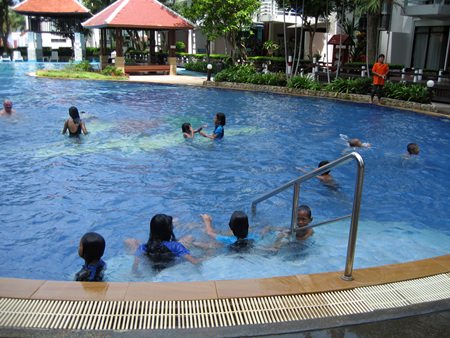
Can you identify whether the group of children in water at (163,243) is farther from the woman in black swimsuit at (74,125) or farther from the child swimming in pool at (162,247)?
the woman in black swimsuit at (74,125)

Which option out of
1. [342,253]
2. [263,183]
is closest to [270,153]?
[263,183]

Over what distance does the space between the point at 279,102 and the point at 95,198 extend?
500 inches

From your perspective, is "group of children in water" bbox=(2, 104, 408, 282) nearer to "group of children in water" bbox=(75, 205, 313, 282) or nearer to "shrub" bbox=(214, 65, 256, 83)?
"group of children in water" bbox=(75, 205, 313, 282)

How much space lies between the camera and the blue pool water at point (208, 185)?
5668 millimetres

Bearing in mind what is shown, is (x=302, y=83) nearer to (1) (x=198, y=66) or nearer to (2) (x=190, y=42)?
(1) (x=198, y=66)

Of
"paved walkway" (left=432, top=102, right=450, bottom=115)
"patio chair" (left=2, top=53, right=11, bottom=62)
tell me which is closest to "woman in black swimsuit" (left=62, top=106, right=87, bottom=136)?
"paved walkway" (left=432, top=102, right=450, bottom=115)

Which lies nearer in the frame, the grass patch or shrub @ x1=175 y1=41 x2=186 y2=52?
the grass patch

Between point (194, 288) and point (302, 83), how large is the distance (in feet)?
61.1

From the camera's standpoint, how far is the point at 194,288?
3812 millimetres

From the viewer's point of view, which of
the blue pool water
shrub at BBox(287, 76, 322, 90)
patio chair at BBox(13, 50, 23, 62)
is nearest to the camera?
the blue pool water

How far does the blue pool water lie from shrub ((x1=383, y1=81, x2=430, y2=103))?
1157mm

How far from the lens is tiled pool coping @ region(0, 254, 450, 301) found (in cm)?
365

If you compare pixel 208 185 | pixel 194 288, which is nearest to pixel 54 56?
pixel 208 185

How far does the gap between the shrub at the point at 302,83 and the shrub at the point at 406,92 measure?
11.1ft
